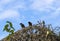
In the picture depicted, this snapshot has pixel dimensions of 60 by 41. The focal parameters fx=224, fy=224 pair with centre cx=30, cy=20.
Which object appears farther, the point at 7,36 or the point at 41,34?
the point at 7,36

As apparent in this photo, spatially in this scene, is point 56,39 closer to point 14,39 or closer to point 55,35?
point 55,35

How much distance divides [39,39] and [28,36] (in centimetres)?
38

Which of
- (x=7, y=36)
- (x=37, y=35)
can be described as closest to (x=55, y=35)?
(x=37, y=35)

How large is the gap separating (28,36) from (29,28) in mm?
255

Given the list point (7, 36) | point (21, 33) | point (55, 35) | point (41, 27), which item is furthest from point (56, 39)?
point (7, 36)

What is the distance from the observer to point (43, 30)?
6.92 meters

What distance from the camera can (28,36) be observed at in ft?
22.9

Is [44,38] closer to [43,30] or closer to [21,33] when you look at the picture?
[43,30]

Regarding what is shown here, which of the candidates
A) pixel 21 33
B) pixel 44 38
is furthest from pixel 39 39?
pixel 21 33

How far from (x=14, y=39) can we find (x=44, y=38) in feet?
3.20

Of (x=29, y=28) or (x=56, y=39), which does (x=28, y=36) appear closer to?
(x=29, y=28)

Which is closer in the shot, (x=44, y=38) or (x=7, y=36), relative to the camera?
(x=44, y=38)

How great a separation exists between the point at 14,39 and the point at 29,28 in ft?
1.96

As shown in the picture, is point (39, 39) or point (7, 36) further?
point (7, 36)
